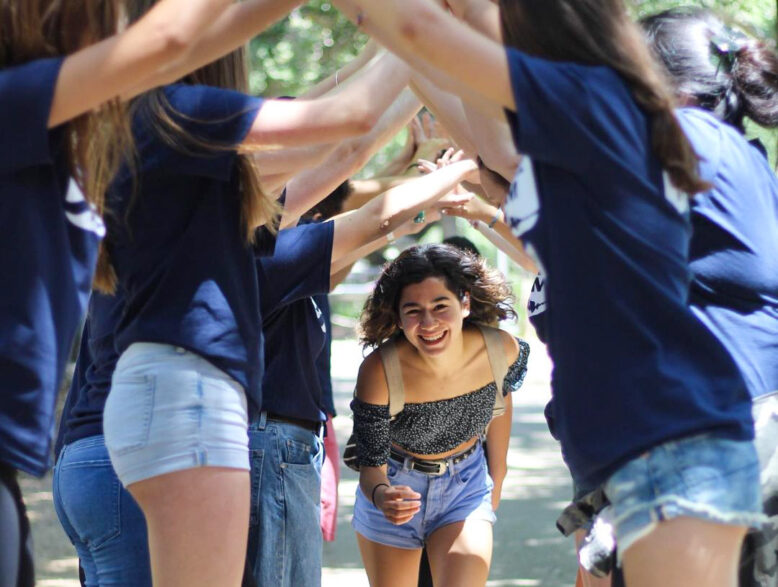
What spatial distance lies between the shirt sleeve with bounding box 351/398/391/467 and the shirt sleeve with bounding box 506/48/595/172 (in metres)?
2.32

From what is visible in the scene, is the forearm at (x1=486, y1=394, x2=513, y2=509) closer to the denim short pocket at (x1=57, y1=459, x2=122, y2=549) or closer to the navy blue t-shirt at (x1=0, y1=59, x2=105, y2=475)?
the denim short pocket at (x1=57, y1=459, x2=122, y2=549)

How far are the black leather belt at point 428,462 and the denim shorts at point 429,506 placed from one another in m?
0.01

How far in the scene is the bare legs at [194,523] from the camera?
248 centimetres

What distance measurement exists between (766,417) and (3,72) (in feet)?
6.30

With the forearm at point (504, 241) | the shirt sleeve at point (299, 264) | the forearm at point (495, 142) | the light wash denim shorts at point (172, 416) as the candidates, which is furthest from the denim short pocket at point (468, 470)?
the light wash denim shorts at point (172, 416)

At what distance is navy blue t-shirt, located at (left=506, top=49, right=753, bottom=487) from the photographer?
2295mm

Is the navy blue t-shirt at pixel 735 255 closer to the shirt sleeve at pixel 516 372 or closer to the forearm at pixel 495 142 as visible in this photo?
the forearm at pixel 495 142

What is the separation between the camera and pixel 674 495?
7.49 feet

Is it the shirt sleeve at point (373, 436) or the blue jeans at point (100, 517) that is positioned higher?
the blue jeans at point (100, 517)

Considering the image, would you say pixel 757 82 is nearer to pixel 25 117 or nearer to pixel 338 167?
pixel 338 167

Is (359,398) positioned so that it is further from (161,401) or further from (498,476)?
(161,401)

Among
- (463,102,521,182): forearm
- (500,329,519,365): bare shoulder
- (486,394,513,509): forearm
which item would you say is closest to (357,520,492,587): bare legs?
(486,394,513,509): forearm

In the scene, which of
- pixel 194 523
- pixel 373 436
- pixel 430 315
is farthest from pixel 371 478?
pixel 194 523

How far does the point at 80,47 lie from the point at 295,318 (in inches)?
62.2
